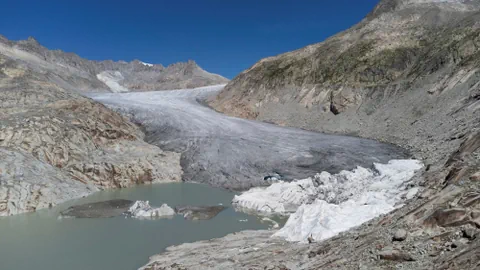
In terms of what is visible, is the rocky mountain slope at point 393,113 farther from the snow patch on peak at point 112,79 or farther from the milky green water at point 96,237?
the snow patch on peak at point 112,79

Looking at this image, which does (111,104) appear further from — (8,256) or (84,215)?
(8,256)

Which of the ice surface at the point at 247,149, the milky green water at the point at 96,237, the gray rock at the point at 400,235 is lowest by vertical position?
the milky green water at the point at 96,237

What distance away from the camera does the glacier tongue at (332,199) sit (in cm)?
1079

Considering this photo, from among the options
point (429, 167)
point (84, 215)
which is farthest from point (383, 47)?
point (84, 215)

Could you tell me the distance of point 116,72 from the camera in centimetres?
12744

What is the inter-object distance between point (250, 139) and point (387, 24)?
78.5 feet

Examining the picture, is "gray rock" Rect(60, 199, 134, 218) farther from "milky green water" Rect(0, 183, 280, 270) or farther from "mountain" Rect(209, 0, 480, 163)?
"mountain" Rect(209, 0, 480, 163)

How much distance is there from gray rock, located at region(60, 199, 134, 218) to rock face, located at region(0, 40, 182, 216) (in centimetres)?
173

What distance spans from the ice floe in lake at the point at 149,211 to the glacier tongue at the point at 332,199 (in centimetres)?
325

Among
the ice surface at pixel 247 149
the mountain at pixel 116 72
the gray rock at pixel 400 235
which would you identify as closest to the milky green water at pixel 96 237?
the ice surface at pixel 247 149

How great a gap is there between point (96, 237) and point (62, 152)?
983 centimetres

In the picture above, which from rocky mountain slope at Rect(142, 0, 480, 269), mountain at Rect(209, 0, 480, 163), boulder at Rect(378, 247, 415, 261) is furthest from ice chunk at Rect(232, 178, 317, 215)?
boulder at Rect(378, 247, 415, 261)

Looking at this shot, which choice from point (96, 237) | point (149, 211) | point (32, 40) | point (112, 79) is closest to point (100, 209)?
point (149, 211)

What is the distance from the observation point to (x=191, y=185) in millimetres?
22188
